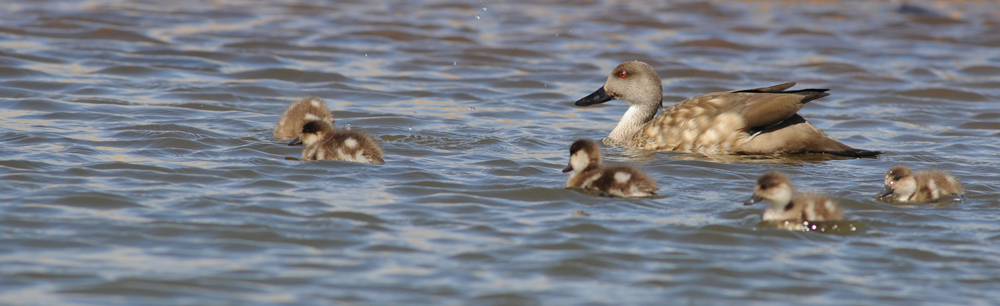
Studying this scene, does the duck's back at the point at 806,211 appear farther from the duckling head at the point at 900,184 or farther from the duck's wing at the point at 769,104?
the duck's wing at the point at 769,104

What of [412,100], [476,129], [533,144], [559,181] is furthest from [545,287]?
[412,100]

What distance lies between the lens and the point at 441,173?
739cm

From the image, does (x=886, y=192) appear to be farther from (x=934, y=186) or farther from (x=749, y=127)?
(x=749, y=127)

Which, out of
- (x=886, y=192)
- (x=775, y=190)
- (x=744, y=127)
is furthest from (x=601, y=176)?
(x=744, y=127)

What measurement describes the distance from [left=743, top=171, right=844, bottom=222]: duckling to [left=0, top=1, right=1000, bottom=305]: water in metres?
0.14

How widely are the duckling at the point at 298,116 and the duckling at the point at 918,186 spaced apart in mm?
4283

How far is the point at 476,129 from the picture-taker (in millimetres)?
9586

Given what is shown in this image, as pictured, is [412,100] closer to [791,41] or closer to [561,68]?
[561,68]

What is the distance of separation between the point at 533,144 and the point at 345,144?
191cm

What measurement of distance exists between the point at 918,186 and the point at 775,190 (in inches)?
51.4

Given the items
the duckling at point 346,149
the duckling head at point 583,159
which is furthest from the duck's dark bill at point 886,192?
the duckling at point 346,149

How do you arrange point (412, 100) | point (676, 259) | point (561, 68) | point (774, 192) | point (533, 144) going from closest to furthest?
point (676, 259) < point (774, 192) < point (533, 144) < point (412, 100) < point (561, 68)

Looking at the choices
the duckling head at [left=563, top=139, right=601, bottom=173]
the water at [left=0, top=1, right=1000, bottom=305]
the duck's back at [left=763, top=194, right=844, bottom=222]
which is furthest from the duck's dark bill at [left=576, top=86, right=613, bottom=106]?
the duck's back at [left=763, top=194, right=844, bottom=222]

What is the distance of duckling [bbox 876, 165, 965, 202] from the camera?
6.70m
